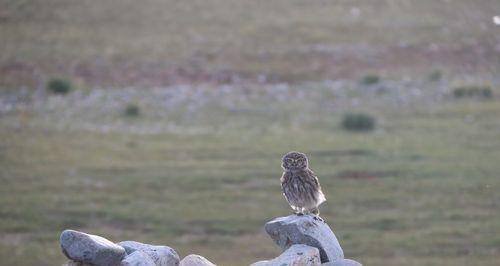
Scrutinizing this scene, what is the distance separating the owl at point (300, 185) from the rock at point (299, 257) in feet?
2.60

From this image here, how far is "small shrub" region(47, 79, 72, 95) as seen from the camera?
40969mm

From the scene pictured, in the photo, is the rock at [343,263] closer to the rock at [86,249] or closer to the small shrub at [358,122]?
the rock at [86,249]

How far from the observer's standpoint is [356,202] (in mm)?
22844

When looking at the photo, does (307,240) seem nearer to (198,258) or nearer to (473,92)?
(198,258)

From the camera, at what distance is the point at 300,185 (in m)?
10.8

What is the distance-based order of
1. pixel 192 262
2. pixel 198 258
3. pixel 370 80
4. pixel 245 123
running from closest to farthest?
1. pixel 192 262
2. pixel 198 258
3. pixel 245 123
4. pixel 370 80

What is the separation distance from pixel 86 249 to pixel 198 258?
A: 1583 millimetres

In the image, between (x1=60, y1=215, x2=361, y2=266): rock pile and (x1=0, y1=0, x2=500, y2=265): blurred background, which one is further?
(x1=0, y1=0, x2=500, y2=265): blurred background

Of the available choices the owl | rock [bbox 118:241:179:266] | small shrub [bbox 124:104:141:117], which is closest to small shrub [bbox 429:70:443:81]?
small shrub [bbox 124:104:141:117]

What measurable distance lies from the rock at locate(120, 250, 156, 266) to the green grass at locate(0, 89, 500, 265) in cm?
900

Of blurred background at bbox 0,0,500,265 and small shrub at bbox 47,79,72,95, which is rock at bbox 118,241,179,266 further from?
small shrub at bbox 47,79,72,95

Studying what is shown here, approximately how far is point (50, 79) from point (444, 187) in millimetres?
23094

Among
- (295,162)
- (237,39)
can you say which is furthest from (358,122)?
(237,39)

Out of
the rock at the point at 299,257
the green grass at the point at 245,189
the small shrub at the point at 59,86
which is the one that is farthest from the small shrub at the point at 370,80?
the rock at the point at 299,257
